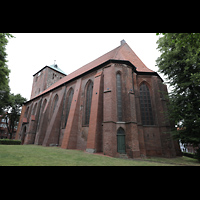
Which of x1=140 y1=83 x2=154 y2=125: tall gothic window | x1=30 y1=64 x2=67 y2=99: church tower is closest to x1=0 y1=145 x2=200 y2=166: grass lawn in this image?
x1=140 y1=83 x2=154 y2=125: tall gothic window

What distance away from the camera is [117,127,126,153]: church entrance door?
1234 cm

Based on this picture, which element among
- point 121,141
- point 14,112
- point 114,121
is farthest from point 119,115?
point 14,112

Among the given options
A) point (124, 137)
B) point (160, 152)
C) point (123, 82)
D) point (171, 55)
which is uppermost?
point (171, 55)

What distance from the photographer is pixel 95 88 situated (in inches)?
617

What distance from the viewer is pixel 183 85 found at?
38.7 feet

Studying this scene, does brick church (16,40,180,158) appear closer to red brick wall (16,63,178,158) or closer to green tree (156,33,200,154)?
red brick wall (16,63,178,158)

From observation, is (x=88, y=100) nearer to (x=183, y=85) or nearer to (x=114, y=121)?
(x=114, y=121)

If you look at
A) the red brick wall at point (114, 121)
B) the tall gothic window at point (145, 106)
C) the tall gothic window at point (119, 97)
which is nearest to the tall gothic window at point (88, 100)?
the red brick wall at point (114, 121)

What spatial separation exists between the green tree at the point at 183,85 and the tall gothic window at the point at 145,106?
3263 mm

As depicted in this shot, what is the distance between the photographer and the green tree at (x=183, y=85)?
35.3ft

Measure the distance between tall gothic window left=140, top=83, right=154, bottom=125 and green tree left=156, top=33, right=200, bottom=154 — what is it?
326cm
